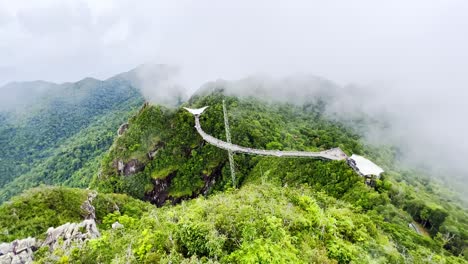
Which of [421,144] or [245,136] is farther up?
[245,136]

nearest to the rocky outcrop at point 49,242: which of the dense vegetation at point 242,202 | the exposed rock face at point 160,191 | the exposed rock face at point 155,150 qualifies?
the dense vegetation at point 242,202

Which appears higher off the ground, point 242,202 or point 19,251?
point 242,202

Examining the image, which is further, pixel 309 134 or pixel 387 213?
pixel 309 134

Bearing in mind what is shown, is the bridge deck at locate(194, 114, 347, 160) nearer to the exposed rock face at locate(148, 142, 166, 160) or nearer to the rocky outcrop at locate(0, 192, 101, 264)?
the exposed rock face at locate(148, 142, 166, 160)

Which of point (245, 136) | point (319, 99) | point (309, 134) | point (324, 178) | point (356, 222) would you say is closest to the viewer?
point (356, 222)

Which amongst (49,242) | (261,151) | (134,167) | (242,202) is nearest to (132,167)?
(134,167)

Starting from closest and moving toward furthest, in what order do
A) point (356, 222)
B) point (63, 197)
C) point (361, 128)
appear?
point (356, 222), point (63, 197), point (361, 128)

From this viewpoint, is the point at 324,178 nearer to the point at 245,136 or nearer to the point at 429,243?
the point at 429,243

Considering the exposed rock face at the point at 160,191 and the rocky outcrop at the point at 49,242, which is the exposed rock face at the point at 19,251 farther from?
the exposed rock face at the point at 160,191

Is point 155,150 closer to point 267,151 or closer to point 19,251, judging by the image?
point 267,151

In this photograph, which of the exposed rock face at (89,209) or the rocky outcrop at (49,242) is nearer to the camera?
the rocky outcrop at (49,242)

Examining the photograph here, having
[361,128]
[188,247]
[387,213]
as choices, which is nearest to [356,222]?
[387,213]
